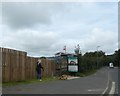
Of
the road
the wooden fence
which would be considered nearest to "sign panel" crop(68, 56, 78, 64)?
the wooden fence

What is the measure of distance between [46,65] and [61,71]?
18.7ft

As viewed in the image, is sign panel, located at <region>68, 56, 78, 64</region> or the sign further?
sign panel, located at <region>68, 56, 78, 64</region>

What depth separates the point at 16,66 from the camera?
2605cm

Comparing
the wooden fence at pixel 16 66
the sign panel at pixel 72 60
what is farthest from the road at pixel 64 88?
the sign panel at pixel 72 60

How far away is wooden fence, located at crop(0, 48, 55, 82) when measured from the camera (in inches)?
936

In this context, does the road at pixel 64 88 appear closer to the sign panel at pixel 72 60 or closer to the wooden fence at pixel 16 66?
the wooden fence at pixel 16 66

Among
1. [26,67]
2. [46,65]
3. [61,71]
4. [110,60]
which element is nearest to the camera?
[26,67]

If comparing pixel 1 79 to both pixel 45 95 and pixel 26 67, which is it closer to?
pixel 26 67

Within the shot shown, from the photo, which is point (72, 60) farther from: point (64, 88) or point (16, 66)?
point (64, 88)

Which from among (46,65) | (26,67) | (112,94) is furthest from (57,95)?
(46,65)

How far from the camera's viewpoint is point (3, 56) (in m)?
23.4

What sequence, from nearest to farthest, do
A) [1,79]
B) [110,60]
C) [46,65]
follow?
[1,79]
[46,65]
[110,60]

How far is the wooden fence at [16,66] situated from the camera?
23.8 metres

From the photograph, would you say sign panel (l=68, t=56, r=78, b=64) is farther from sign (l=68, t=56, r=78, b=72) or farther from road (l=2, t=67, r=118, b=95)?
road (l=2, t=67, r=118, b=95)
